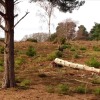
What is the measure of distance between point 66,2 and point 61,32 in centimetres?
3710

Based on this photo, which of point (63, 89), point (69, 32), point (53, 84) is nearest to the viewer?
point (63, 89)

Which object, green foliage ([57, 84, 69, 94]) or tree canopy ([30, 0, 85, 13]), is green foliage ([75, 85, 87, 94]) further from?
tree canopy ([30, 0, 85, 13])

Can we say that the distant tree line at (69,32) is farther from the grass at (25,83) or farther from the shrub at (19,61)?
the grass at (25,83)

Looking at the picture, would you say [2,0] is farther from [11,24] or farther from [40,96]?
[40,96]

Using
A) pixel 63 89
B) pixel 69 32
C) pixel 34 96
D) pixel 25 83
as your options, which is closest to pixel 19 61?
pixel 25 83

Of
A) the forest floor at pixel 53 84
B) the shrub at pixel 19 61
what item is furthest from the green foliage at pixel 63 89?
the shrub at pixel 19 61

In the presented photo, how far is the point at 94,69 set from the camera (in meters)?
12.8

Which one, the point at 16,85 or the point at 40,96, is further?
the point at 16,85

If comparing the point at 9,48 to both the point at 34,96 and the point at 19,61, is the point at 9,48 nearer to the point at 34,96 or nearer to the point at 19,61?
the point at 34,96

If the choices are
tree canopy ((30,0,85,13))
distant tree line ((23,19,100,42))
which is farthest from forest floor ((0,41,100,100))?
distant tree line ((23,19,100,42))

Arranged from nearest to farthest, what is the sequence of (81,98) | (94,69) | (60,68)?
(81,98)
(94,69)
(60,68)

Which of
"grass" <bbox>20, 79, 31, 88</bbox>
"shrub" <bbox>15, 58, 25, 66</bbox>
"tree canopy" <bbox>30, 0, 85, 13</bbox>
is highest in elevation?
"tree canopy" <bbox>30, 0, 85, 13</bbox>

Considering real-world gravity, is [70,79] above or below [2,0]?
below

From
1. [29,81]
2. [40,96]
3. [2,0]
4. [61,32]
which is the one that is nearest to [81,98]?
[40,96]
